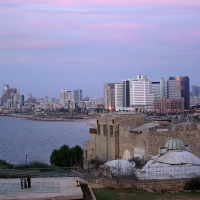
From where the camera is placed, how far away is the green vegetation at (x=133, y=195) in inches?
397

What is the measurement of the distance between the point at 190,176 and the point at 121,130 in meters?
5.78

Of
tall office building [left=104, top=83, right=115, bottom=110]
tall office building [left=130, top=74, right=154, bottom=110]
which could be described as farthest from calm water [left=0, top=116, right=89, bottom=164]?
tall office building [left=104, top=83, right=115, bottom=110]

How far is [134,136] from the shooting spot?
1717 centimetres

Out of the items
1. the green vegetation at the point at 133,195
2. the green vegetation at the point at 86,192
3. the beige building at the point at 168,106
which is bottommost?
the green vegetation at the point at 133,195

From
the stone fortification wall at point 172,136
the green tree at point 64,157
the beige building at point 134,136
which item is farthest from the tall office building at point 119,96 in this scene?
the stone fortification wall at point 172,136

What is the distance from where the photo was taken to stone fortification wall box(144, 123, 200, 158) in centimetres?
1630

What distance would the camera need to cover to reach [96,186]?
38.7 feet

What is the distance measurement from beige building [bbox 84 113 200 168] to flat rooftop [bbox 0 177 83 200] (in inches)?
203

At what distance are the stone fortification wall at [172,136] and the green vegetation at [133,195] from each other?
17.3 ft

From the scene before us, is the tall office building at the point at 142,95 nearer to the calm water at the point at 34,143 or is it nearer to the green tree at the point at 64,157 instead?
the calm water at the point at 34,143

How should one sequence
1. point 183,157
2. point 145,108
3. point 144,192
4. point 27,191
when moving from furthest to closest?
point 145,108 → point 183,157 → point 144,192 → point 27,191

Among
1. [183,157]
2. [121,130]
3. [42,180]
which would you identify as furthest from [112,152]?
[42,180]

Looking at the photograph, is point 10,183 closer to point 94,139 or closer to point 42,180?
point 42,180

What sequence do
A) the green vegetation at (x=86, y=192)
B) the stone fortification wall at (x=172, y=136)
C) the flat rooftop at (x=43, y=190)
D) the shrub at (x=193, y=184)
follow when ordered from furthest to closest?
the stone fortification wall at (x=172, y=136)
the shrub at (x=193, y=184)
the green vegetation at (x=86, y=192)
the flat rooftop at (x=43, y=190)
